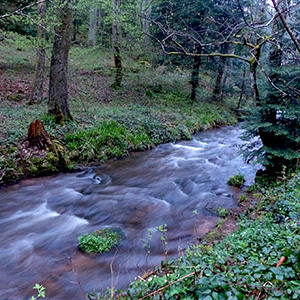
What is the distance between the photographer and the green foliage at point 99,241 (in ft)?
16.7

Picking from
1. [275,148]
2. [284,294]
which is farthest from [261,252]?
[275,148]

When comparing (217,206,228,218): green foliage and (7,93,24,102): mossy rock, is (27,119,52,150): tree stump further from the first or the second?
(7,93,24,102): mossy rock

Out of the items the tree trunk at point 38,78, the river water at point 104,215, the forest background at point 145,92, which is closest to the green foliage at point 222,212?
the river water at point 104,215

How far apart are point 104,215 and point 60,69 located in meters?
6.23

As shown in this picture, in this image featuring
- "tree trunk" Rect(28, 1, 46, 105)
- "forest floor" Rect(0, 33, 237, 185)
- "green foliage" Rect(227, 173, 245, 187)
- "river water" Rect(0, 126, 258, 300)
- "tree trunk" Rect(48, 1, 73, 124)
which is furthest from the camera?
"tree trunk" Rect(28, 1, 46, 105)

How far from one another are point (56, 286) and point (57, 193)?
12.1 ft

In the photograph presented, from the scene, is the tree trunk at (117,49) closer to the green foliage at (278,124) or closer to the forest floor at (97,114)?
the forest floor at (97,114)

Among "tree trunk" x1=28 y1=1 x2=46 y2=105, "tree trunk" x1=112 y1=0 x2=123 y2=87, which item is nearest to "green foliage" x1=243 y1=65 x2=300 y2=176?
"tree trunk" x1=28 y1=1 x2=46 y2=105

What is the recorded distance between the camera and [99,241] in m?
5.20

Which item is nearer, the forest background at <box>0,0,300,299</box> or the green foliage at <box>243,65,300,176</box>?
the forest background at <box>0,0,300,299</box>

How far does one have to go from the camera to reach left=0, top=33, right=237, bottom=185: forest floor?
348 inches

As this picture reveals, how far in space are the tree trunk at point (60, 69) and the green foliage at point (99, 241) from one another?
6.13 metres

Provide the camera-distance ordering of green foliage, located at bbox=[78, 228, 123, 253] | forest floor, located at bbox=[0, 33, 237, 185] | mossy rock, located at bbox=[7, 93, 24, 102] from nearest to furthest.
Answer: green foliage, located at bbox=[78, 228, 123, 253], forest floor, located at bbox=[0, 33, 237, 185], mossy rock, located at bbox=[7, 93, 24, 102]

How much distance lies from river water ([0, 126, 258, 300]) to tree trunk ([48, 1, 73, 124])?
2852mm
